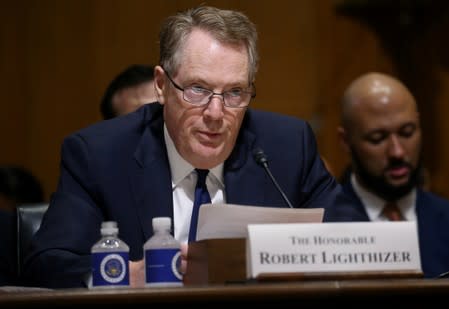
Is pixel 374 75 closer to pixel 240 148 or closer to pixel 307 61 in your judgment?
pixel 307 61

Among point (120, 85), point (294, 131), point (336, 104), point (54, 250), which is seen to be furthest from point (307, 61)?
point (54, 250)

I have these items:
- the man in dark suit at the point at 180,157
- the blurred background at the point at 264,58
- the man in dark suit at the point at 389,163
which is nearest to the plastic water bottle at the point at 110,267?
the man in dark suit at the point at 180,157

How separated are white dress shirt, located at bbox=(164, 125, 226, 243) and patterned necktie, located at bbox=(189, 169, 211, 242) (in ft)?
0.08

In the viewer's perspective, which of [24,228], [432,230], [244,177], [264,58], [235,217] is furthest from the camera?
[264,58]

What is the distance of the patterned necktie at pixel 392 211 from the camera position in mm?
4141

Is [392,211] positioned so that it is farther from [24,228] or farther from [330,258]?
[330,258]

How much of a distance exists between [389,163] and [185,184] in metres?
1.60

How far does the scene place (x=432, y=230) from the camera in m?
3.97

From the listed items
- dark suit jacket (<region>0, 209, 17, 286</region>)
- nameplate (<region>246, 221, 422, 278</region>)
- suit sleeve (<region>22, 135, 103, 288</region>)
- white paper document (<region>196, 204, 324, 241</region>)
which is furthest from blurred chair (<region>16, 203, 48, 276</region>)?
nameplate (<region>246, 221, 422, 278</region>)

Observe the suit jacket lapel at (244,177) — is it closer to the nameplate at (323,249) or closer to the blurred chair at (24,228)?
the blurred chair at (24,228)

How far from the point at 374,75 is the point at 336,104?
25.0 inches

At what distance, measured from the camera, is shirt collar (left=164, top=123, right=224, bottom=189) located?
2.81 metres

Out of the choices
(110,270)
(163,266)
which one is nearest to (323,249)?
(163,266)

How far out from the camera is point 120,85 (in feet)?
12.4
